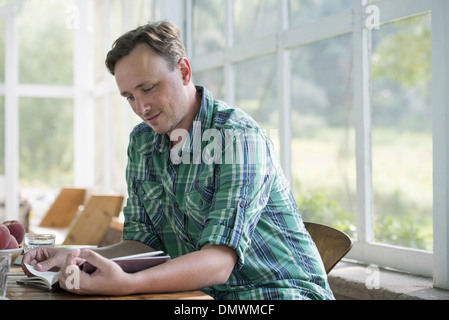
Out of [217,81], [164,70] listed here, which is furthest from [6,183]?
[164,70]

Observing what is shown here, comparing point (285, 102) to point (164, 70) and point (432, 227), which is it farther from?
point (164, 70)

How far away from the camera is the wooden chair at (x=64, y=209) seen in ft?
17.5

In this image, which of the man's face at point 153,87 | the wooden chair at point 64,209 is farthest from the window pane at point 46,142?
the man's face at point 153,87

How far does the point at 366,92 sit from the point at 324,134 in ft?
1.10

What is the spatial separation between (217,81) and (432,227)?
1898 mm

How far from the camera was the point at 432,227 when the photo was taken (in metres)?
2.09

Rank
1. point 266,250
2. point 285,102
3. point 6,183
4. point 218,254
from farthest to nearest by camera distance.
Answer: point 6,183 < point 285,102 < point 266,250 < point 218,254

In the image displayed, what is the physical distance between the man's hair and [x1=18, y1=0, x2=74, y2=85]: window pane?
201 inches

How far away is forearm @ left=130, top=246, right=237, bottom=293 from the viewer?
1.25 meters

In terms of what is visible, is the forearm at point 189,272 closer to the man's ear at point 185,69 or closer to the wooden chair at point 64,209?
the man's ear at point 185,69

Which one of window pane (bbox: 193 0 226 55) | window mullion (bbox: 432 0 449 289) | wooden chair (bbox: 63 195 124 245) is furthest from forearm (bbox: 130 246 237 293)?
wooden chair (bbox: 63 195 124 245)

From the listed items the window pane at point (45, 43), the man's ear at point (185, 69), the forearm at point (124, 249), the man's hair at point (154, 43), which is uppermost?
the window pane at point (45, 43)

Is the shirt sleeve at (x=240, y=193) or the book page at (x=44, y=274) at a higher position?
the shirt sleeve at (x=240, y=193)
